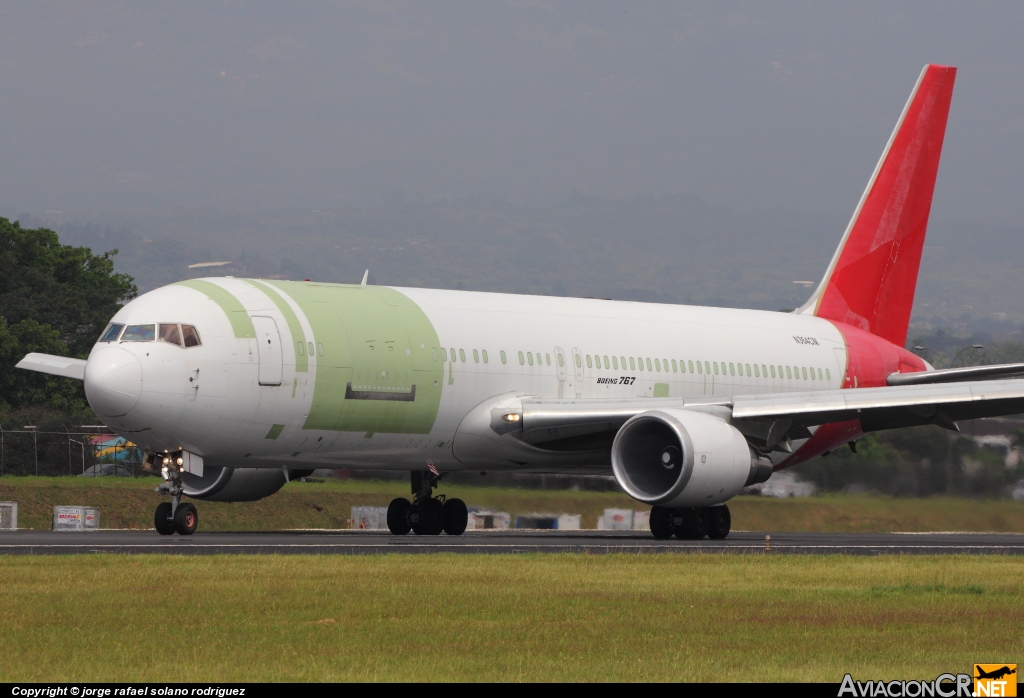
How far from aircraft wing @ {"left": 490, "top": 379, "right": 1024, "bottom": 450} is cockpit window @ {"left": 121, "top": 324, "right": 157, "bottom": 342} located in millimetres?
6100

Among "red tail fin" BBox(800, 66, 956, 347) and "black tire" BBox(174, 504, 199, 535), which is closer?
"black tire" BBox(174, 504, 199, 535)

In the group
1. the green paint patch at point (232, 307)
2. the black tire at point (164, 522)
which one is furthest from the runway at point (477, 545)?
the green paint patch at point (232, 307)

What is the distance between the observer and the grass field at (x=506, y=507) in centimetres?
2778

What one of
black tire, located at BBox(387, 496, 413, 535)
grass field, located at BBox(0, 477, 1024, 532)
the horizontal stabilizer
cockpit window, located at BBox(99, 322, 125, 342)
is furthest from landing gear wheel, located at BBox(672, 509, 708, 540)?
cockpit window, located at BBox(99, 322, 125, 342)

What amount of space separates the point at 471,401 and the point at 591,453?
9.42 ft

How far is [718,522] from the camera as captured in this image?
2578 centimetres

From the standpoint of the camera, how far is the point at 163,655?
31.7ft

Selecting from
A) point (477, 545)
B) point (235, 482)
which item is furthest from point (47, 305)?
point (477, 545)

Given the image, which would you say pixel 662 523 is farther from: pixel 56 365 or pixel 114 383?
pixel 56 365

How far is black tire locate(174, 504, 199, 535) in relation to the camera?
22.4m

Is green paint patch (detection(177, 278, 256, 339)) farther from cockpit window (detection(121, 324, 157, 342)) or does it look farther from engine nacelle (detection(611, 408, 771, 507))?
engine nacelle (detection(611, 408, 771, 507))

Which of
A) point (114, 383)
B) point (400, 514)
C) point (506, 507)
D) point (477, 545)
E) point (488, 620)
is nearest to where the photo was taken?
point (488, 620)

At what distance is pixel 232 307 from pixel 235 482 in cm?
483

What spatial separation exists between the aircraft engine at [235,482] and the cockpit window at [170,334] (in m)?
4.55
